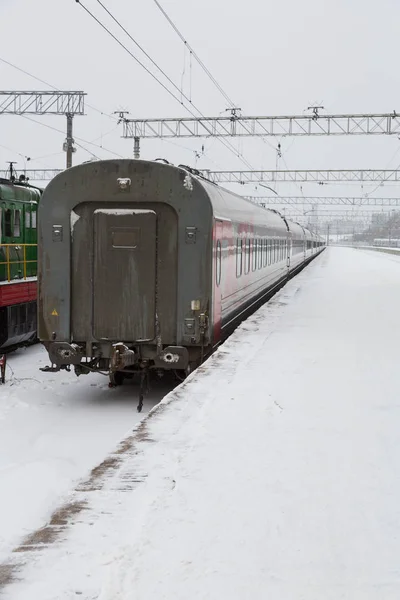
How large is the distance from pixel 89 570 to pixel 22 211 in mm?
13171

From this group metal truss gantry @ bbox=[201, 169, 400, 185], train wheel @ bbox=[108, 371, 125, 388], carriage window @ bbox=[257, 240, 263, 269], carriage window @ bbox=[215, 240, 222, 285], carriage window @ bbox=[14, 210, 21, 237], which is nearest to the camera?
carriage window @ bbox=[215, 240, 222, 285]

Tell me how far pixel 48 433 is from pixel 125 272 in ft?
8.16

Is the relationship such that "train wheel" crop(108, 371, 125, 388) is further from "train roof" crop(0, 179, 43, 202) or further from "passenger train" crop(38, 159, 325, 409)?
"train roof" crop(0, 179, 43, 202)

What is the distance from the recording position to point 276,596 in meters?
3.38

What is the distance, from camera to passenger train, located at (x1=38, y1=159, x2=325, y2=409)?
10.0 m

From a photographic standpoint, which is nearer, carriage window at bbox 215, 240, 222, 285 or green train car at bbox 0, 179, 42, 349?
carriage window at bbox 215, 240, 222, 285

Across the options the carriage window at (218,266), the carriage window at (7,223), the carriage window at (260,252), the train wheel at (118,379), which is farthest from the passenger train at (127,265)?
the carriage window at (260,252)

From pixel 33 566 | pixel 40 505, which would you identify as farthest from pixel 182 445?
pixel 33 566

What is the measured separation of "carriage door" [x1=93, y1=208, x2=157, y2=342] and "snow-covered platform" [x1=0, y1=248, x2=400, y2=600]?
6.97 ft

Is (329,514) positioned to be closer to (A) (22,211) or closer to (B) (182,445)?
(B) (182,445)

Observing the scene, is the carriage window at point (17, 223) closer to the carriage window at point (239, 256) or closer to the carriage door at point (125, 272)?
the carriage window at point (239, 256)

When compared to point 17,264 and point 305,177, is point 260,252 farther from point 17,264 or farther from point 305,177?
point 305,177

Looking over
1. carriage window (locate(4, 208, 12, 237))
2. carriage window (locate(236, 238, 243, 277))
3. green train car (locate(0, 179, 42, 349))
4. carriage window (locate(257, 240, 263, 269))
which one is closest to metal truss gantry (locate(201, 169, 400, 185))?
carriage window (locate(257, 240, 263, 269))

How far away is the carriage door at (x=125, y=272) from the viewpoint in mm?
10023
